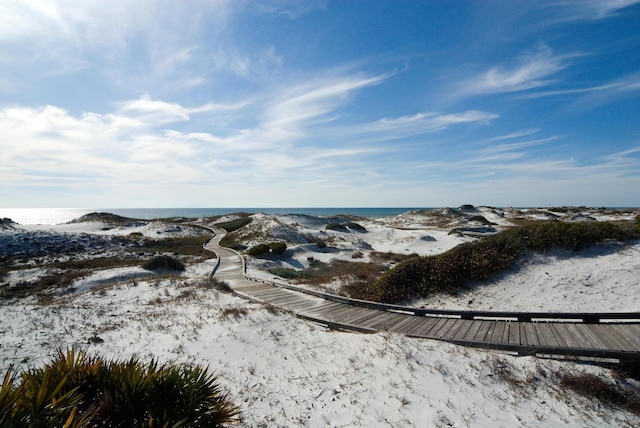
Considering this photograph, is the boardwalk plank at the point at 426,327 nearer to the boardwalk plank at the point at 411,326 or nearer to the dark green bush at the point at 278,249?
the boardwalk plank at the point at 411,326

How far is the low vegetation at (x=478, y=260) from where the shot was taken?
15.7 metres

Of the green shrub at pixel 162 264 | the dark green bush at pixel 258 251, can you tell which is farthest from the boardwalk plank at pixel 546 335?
the dark green bush at pixel 258 251

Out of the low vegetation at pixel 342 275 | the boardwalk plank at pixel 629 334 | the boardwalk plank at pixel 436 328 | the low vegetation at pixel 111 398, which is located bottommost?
the low vegetation at pixel 342 275

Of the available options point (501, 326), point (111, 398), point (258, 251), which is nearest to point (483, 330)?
point (501, 326)

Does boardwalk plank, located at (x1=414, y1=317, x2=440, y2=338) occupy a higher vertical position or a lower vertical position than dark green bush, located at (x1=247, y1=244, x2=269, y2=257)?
higher

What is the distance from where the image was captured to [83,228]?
51000 millimetres

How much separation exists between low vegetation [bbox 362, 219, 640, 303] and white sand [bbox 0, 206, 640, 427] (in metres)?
0.70

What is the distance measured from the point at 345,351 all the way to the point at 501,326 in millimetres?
5099

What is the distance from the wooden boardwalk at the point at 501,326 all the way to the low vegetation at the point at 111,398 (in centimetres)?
699

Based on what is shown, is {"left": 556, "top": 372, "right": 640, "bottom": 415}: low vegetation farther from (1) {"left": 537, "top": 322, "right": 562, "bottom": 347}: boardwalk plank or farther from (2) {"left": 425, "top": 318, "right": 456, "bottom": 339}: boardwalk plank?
(2) {"left": 425, "top": 318, "right": 456, "bottom": 339}: boardwalk plank

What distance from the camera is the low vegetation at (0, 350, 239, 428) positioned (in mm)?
3479

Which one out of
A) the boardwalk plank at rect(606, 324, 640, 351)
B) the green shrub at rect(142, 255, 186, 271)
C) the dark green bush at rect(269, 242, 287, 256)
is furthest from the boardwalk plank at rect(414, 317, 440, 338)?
the dark green bush at rect(269, 242, 287, 256)

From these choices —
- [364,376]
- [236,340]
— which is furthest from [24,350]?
[364,376]

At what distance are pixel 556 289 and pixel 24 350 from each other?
19.2 metres
